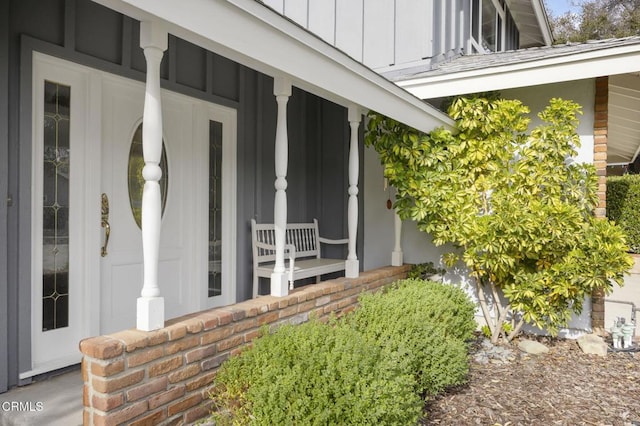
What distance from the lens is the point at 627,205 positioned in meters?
11.0

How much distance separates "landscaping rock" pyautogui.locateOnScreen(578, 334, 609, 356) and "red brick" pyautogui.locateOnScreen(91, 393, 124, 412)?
4.60 m

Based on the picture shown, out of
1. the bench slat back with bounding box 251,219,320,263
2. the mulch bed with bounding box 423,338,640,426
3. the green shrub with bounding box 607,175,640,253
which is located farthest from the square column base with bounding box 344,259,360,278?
the green shrub with bounding box 607,175,640,253

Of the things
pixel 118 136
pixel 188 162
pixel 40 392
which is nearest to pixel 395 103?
pixel 188 162

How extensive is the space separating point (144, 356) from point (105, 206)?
178cm

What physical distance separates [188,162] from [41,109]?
1443 millimetres

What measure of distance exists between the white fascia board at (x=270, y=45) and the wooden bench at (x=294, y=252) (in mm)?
1760

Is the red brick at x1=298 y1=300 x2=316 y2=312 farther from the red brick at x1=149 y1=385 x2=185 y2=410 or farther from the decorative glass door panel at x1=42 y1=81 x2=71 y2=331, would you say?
the decorative glass door panel at x1=42 y1=81 x2=71 y2=331

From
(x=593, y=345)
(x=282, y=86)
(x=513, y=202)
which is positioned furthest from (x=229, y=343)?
(x=593, y=345)

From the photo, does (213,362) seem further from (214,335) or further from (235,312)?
(235,312)

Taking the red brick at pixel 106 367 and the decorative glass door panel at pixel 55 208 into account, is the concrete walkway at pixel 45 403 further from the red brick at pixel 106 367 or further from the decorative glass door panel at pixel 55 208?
the red brick at pixel 106 367

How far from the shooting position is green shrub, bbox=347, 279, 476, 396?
126 inches

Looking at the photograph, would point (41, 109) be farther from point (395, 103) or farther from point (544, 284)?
point (544, 284)

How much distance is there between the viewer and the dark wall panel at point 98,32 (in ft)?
11.3

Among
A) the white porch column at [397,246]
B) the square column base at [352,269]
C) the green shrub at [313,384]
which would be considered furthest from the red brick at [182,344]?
the white porch column at [397,246]
